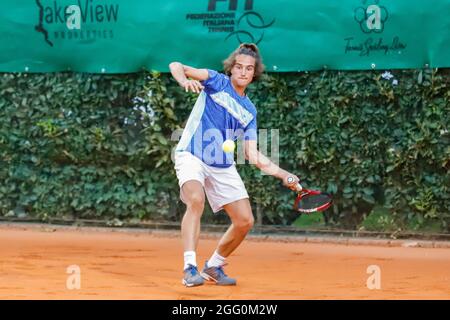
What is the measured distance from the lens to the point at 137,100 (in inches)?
444

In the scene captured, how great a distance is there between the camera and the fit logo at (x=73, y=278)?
23.7ft

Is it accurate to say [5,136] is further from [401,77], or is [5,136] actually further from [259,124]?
[401,77]

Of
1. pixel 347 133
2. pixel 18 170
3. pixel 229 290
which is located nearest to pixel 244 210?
pixel 229 290

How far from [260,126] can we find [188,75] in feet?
11.3

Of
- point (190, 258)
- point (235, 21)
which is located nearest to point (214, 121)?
point (190, 258)

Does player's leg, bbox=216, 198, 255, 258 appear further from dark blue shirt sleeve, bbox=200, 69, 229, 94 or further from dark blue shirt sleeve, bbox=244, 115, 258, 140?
dark blue shirt sleeve, bbox=200, 69, 229, 94

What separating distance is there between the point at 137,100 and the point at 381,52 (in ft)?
9.21

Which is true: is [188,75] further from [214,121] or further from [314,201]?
[314,201]

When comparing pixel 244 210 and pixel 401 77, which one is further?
pixel 401 77

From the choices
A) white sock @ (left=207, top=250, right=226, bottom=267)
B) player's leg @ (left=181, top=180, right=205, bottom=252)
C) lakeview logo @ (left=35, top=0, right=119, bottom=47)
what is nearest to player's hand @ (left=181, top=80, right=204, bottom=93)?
player's leg @ (left=181, top=180, right=205, bottom=252)

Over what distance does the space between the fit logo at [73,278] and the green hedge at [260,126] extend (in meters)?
3.03

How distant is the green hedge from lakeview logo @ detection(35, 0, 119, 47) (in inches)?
18.0

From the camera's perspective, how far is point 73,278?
761cm

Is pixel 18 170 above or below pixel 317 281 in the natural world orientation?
above
